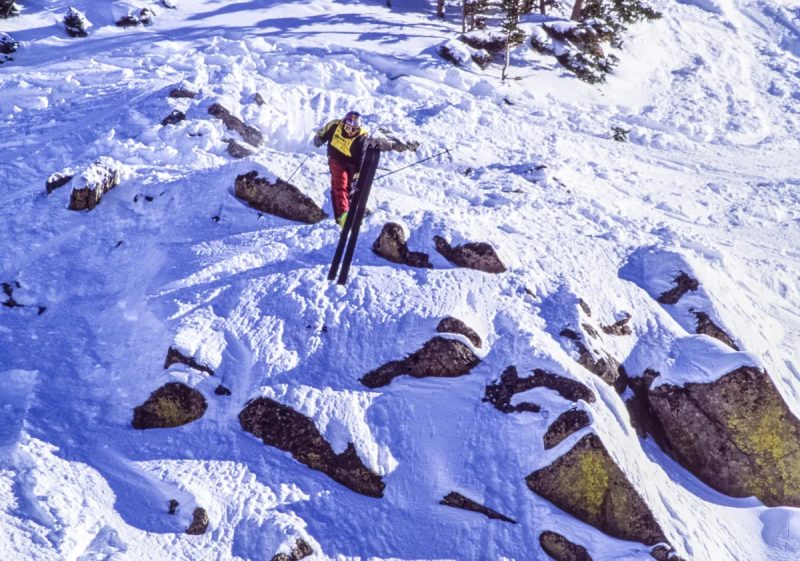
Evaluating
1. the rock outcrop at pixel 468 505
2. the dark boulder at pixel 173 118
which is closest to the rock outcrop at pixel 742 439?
the rock outcrop at pixel 468 505

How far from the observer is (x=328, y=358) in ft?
29.7

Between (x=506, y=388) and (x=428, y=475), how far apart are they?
5.47ft

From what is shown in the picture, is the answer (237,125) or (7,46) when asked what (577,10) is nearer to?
(237,125)

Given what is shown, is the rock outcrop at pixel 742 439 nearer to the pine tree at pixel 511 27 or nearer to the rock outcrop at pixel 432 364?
the rock outcrop at pixel 432 364

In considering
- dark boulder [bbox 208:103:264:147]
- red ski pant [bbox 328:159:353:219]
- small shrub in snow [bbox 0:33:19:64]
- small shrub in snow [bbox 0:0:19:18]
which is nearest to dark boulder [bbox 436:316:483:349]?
red ski pant [bbox 328:159:353:219]

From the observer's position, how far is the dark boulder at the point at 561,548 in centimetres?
726

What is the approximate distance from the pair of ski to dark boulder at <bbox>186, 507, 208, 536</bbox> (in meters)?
4.08

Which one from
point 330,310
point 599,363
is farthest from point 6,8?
point 599,363

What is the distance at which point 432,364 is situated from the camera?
29.1 feet

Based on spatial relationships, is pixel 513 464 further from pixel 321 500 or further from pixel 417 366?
pixel 321 500

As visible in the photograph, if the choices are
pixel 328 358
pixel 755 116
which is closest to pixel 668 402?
pixel 328 358

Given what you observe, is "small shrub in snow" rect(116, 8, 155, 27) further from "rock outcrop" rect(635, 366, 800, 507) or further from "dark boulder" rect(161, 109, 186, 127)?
"rock outcrop" rect(635, 366, 800, 507)

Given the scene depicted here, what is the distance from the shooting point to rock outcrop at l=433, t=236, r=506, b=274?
10.3m

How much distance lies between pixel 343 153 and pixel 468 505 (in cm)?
590
